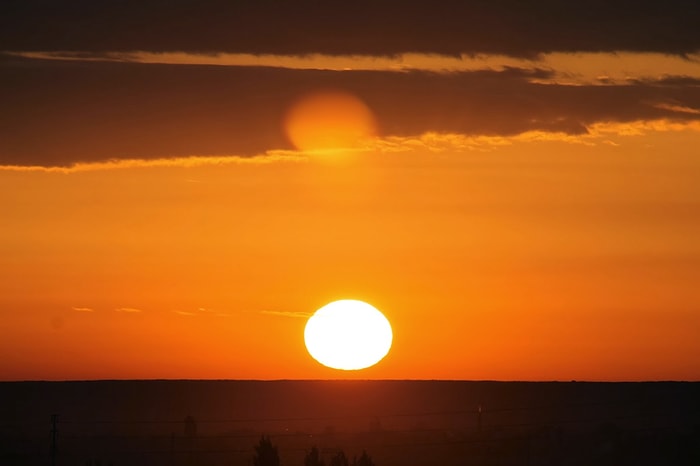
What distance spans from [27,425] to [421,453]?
77.0m

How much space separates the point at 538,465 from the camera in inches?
4186

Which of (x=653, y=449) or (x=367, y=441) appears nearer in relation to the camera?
(x=653, y=449)

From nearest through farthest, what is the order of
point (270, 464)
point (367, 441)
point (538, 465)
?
point (270, 464) < point (538, 465) < point (367, 441)

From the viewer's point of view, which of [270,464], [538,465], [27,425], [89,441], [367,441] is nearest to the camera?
[270,464]

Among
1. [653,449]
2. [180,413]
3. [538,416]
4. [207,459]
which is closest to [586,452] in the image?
[653,449]

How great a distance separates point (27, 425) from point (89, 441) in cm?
4053

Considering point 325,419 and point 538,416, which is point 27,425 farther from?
point 538,416

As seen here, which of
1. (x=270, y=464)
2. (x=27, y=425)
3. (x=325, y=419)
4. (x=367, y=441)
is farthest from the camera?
(x=325, y=419)

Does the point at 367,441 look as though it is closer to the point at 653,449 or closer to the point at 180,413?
the point at 653,449

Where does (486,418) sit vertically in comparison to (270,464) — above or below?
above

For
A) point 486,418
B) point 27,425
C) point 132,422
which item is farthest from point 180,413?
point 486,418

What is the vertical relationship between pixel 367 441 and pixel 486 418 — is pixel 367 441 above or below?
below

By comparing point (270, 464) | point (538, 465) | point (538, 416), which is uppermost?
point (538, 416)

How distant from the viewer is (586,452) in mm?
111688
